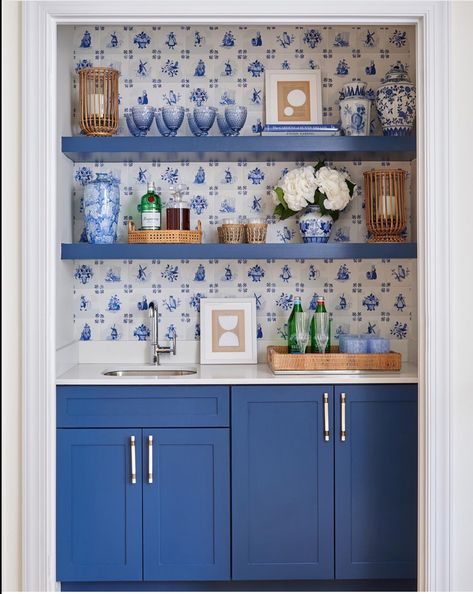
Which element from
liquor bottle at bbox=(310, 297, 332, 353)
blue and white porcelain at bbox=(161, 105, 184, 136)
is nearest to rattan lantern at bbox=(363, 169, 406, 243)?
liquor bottle at bbox=(310, 297, 332, 353)

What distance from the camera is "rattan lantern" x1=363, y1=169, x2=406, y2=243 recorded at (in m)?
3.07

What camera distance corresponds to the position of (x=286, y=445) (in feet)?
9.14

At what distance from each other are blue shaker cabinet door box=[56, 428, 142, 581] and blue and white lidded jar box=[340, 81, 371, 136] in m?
1.58

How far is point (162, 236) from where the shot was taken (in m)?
3.01

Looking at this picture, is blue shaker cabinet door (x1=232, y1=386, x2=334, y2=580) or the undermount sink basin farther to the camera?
the undermount sink basin

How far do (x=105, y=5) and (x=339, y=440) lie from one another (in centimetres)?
186

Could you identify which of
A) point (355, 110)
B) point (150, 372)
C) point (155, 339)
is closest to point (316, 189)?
point (355, 110)

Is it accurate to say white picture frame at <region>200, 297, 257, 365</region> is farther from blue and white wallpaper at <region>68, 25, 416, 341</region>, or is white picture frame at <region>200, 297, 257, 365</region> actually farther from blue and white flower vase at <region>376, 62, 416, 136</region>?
blue and white flower vase at <region>376, 62, 416, 136</region>
